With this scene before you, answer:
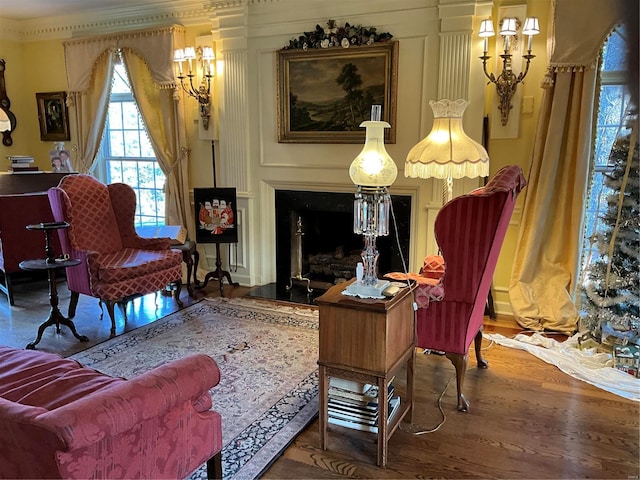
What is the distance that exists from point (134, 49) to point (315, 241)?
8.78 ft

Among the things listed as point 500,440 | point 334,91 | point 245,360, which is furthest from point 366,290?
point 334,91

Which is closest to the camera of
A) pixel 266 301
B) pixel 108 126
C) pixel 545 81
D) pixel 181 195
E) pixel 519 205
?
pixel 545 81

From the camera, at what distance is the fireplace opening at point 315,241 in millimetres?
4738

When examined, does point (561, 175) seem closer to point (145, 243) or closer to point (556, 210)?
point (556, 210)

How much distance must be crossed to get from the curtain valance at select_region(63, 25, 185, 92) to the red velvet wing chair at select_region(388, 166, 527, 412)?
3.56 m

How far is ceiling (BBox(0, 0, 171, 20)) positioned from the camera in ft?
16.6

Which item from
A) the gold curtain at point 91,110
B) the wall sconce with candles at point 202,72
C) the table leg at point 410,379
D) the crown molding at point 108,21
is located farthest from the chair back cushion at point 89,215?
the table leg at point 410,379

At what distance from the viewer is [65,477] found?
1.40 meters

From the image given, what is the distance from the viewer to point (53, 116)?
20.1 feet

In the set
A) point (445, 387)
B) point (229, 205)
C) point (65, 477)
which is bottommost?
point (445, 387)

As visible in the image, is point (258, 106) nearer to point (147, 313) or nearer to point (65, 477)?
point (147, 313)

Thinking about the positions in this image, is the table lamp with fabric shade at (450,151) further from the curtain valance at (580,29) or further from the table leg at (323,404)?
the table leg at (323,404)

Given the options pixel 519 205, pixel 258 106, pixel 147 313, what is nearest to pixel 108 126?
pixel 258 106

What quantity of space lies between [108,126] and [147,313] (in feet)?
8.86
